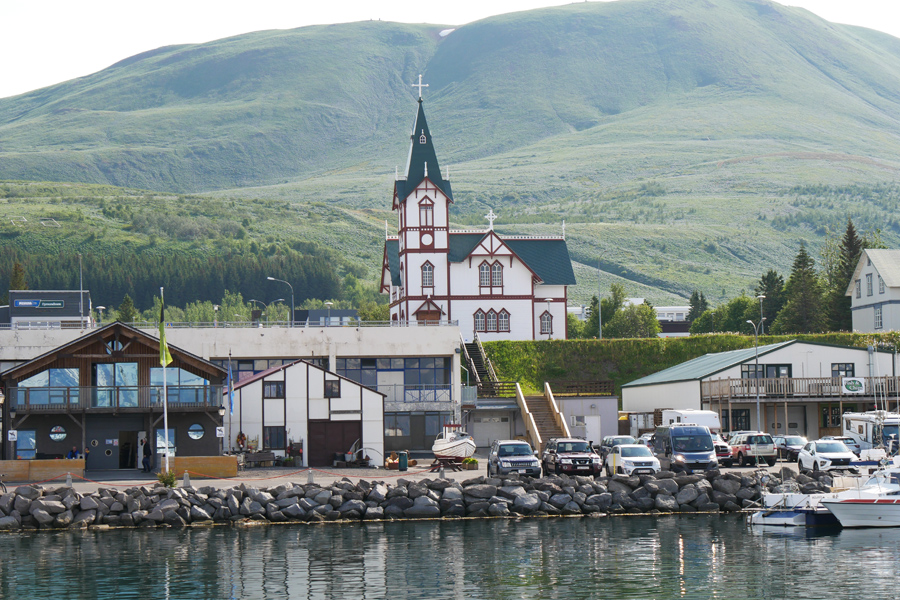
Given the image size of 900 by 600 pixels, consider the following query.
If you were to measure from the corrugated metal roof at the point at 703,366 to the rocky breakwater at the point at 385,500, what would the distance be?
927 inches

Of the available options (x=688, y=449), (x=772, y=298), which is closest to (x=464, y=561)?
(x=688, y=449)

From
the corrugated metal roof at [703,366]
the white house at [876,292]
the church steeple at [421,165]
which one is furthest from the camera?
the church steeple at [421,165]

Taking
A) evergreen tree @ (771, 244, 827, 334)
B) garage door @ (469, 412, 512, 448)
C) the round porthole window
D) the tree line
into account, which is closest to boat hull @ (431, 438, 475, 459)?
garage door @ (469, 412, 512, 448)

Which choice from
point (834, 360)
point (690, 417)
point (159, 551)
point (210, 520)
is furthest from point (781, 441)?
point (159, 551)

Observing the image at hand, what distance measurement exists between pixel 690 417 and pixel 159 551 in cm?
3141

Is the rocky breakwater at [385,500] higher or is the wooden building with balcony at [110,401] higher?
the wooden building with balcony at [110,401]

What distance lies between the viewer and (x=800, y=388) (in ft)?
A: 215

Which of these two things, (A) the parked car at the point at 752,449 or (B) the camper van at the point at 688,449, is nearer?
(B) the camper van at the point at 688,449

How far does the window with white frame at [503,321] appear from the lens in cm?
9294

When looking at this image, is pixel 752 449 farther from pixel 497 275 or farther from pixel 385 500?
pixel 497 275

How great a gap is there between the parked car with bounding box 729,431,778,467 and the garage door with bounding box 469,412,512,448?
707 inches

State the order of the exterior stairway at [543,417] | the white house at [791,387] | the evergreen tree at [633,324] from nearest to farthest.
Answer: the exterior stairway at [543,417], the white house at [791,387], the evergreen tree at [633,324]

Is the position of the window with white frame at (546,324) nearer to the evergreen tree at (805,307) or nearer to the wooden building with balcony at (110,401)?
the evergreen tree at (805,307)

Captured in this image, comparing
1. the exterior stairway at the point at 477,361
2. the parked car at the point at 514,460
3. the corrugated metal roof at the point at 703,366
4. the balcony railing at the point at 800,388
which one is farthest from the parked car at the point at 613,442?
the exterior stairway at the point at 477,361
